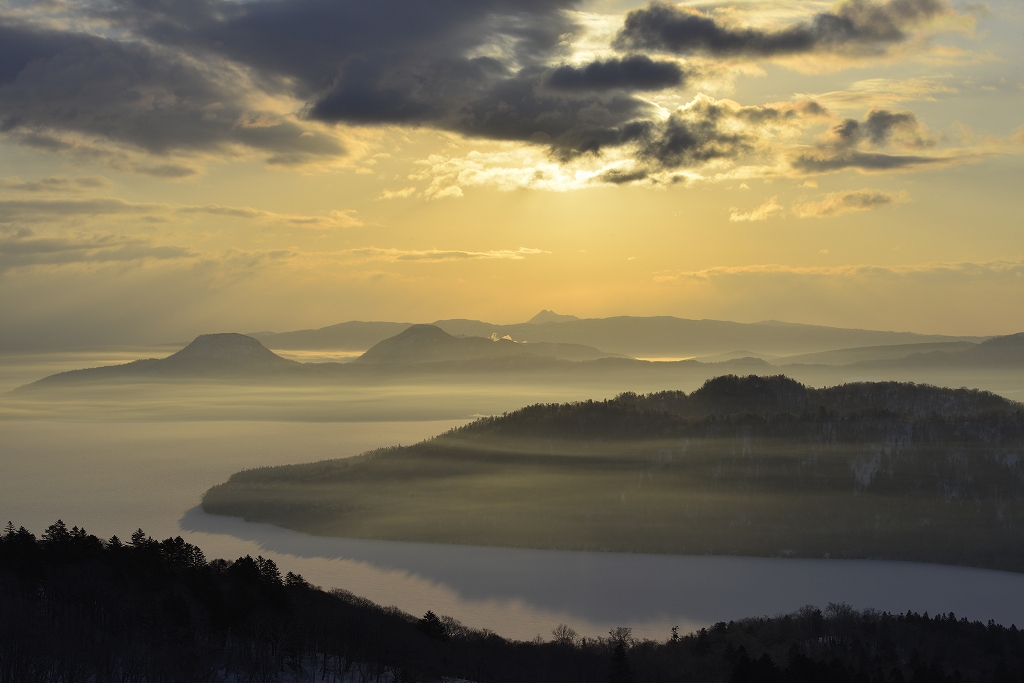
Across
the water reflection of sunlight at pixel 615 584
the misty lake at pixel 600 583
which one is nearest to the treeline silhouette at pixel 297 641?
the misty lake at pixel 600 583

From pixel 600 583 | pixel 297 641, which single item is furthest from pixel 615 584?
pixel 297 641

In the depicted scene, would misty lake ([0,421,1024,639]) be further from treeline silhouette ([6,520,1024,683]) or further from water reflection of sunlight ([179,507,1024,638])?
treeline silhouette ([6,520,1024,683])

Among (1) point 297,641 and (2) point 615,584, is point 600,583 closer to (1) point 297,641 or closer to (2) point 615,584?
(2) point 615,584

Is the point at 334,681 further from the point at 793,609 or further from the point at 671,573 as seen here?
the point at 671,573

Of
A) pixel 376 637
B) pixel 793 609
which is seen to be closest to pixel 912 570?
pixel 793 609

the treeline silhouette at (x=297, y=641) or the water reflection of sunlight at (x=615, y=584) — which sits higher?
the treeline silhouette at (x=297, y=641)

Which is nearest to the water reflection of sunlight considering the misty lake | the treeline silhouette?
the misty lake

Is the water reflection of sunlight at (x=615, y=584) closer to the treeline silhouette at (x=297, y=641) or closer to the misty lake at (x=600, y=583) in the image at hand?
the misty lake at (x=600, y=583)

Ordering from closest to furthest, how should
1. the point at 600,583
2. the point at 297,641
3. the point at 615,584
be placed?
1. the point at 297,641
2. the point at 615,584
3. the point at 600,583
